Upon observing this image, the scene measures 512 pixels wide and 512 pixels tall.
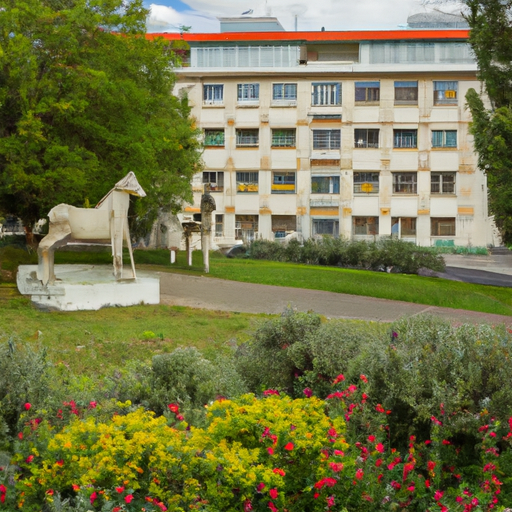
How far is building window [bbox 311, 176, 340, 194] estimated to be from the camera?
4759 cm

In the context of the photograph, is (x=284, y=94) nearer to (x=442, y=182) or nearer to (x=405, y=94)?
(x=405, y=94)

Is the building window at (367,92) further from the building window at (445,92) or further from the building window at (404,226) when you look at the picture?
the building window at (404,226)

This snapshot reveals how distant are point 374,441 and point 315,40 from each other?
145 ft

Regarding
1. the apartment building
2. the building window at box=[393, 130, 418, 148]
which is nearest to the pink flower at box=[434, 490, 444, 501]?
the apartment building

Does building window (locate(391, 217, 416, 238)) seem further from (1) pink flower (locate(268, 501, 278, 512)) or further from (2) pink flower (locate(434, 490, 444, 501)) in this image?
(1) pink flower (locate(268, 501, 278, 512))

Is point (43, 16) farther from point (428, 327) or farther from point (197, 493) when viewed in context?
point (197, 493)

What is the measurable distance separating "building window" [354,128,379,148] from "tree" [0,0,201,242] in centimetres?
2504

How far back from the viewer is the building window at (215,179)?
4788cm

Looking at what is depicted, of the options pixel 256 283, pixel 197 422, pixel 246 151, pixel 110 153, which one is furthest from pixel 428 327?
pixel 246 151

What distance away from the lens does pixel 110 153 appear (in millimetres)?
22609

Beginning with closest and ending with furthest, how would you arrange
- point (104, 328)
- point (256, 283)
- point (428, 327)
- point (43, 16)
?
point (428, 327) < point (104, 328) < point (43, 16) < point (256, 283)

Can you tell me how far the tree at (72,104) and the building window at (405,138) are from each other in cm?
2588

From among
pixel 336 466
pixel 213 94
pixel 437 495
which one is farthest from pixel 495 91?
pixel 213 94

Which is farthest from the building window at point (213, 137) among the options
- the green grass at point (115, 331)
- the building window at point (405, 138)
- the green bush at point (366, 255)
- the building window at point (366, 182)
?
the green grass at point (115, 331)
